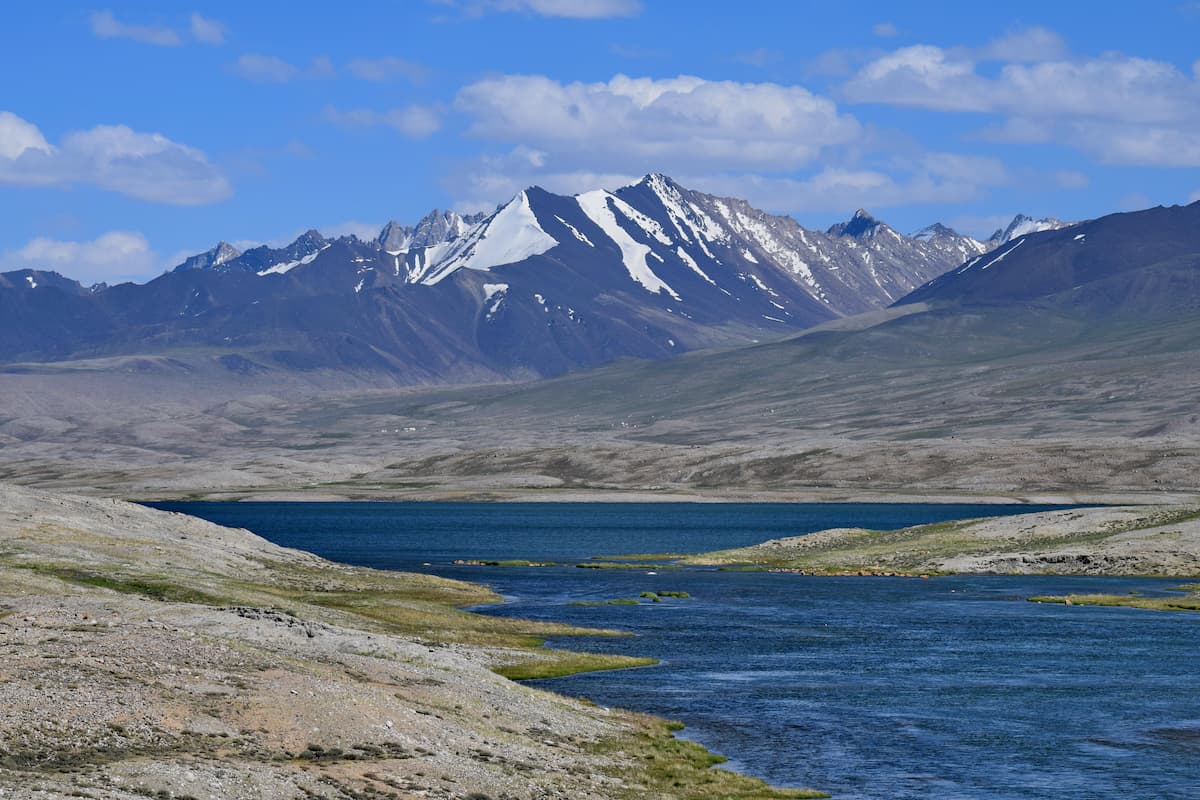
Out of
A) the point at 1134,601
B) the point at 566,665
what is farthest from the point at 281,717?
the point at 1134,601

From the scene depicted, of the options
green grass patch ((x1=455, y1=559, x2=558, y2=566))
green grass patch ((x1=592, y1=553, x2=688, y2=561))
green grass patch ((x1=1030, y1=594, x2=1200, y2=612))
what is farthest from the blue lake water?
green grass patch ((x1=592, y1=553, x2=688, y2=561))

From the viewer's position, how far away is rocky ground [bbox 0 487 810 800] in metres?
45.5

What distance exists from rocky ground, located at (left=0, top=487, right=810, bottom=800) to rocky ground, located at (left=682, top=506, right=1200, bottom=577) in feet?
202

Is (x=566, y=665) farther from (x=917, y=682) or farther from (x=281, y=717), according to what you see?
(x=281, y=717)

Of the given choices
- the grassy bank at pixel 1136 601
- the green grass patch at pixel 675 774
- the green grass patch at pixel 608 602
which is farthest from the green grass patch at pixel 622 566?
the green grass patch at pixel 675 774

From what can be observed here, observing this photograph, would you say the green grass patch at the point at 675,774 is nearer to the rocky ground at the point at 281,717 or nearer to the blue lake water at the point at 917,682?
the rocky ground at the point at 281,717

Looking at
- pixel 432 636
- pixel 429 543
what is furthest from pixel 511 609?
pixel 429 543

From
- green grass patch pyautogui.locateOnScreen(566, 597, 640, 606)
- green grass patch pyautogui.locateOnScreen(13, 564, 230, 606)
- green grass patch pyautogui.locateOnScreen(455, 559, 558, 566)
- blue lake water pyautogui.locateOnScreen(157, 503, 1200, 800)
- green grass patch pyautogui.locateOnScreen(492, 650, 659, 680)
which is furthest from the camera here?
green grass patch pyautogui.locateOnScreen(455, 559, 558, 566)

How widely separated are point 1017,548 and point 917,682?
70.4m

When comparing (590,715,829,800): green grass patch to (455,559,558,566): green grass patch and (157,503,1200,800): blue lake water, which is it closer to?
(157,503,1200,800): blue lake water

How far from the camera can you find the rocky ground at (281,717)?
4550 cm

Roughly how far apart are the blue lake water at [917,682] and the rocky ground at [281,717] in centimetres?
518

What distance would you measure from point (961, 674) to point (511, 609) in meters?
40.1

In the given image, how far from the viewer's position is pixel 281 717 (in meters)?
51.9
